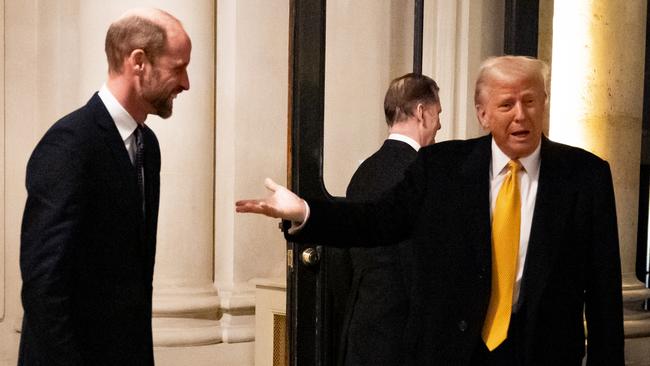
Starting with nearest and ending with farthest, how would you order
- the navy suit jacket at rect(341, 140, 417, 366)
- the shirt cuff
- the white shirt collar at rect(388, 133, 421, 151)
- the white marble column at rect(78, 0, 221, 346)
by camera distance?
1. the shirt cuff
2. the navy suit jacket at rect(341, 140, 417, 366)
3. the white shirt collar at rect(388, 133, 421, 151)
4. the white marble column at rect(78, 0, 221, 346)

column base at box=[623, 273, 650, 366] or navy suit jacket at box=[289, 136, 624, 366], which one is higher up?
navy suit jacket at box=[289, 136, 624, 366]

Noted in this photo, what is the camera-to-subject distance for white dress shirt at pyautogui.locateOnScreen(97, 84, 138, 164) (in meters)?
2.74

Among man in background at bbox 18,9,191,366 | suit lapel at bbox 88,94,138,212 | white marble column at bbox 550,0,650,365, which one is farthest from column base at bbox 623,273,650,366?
suit lapel at bbox 88,94,138,212

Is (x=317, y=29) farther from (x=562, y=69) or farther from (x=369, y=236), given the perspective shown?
(x=562, y=69)

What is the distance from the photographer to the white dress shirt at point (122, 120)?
2743 millimetres

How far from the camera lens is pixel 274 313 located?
17.0ft

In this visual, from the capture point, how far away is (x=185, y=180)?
534 cm

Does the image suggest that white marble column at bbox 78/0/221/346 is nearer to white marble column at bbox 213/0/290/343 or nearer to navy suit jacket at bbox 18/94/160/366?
white marble column at bbox 213/0/290/343

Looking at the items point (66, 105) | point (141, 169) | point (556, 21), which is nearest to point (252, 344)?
point (66, 105)

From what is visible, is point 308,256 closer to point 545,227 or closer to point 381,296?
point 381,296

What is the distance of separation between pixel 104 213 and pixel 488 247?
107cm

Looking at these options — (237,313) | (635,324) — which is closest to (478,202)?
(237,313)

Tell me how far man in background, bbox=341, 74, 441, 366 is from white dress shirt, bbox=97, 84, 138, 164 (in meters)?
1.22

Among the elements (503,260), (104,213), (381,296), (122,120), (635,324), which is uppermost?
(122,120)
